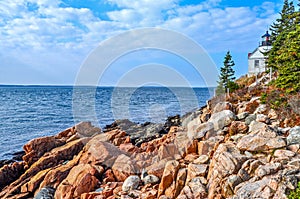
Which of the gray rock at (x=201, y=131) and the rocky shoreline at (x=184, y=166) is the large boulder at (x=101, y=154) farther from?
the gray rock at (x=201, y=131)

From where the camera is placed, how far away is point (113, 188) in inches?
450

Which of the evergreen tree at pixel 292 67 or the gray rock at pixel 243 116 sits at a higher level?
the evergreen tree at pixel 292 67

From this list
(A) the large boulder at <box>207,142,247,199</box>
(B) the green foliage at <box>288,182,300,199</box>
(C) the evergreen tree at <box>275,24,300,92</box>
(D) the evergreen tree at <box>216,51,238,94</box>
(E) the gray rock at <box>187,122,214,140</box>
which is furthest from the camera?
(D) the evergreen tree at <box>216,51,238,94</box>

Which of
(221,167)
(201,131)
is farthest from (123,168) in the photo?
(221,167)

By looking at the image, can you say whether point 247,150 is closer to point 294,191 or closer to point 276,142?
point 276,142

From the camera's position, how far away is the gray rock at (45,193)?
12345 millimetres

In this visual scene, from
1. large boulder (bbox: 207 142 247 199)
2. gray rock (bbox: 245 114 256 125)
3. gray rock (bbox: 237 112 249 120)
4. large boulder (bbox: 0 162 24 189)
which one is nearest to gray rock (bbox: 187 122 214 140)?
gray rock (bbox: 237 112 249 120)

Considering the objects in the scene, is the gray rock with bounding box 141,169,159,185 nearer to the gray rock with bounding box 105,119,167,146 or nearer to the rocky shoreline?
the rocky shoreline

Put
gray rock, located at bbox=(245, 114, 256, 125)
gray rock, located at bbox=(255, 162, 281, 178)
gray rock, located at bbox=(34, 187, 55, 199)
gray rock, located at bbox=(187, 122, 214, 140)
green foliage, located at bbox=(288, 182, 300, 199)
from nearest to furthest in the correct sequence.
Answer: green foliage, located at bbox=(288, 182, 300, 199)
gray rock, located at bbox=(255, 162, 281, 178)
gray rock, located at bbox=(34, 187, 55, 199)
gray rock, located at bbox=(187, 122, 214, 140)
gray rock, located at bbox=(245, 114, 256, 125)

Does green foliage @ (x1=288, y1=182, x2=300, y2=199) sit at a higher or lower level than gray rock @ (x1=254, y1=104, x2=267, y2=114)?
lower

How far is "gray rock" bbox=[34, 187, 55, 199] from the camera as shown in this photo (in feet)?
40.5

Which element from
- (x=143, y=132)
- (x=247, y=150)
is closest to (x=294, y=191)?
(x=247, y=150)

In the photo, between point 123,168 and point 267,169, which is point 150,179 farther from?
point 267,169

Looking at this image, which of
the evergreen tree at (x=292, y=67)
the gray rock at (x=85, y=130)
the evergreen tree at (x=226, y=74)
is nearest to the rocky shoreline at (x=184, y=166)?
the evergreen tree at (x=292, y=67)
